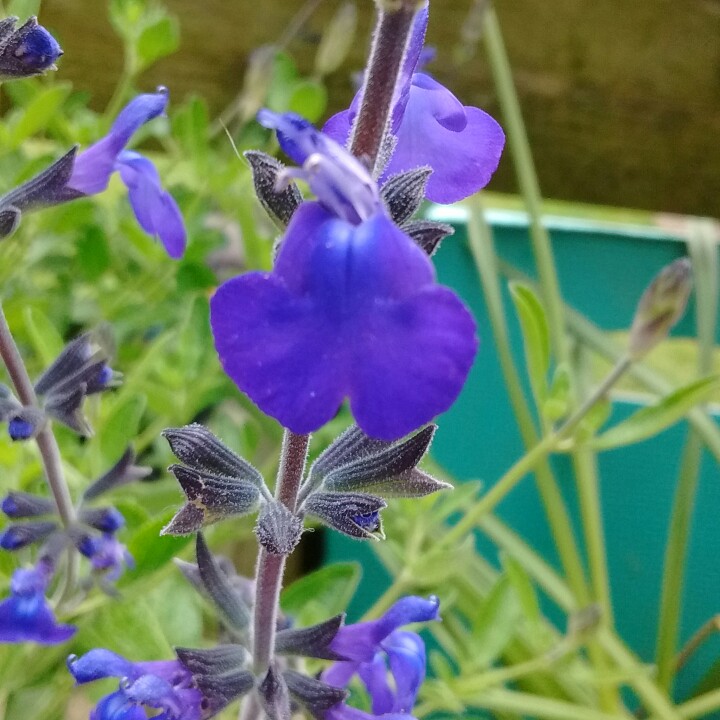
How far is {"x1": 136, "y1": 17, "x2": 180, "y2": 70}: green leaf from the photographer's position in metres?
0.85

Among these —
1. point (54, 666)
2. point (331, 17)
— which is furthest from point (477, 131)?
point (331, 17)

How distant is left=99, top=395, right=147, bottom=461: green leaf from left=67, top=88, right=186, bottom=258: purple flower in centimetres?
19

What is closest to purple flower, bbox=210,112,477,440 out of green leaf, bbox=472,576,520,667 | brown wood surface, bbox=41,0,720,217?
green leaf, bbox=472,576,520,667

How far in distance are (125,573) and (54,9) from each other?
2.93ft

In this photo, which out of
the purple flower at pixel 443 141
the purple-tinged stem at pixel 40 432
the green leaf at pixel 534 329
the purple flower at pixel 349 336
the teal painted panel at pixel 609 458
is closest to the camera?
the purple flower at pixel 349 336

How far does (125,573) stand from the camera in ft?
2.01

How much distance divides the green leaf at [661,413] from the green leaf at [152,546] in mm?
374

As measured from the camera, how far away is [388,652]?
20.8 inches

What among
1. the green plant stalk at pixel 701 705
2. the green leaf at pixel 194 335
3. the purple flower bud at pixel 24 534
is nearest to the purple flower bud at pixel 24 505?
the purple flower bud at pixel 24 534

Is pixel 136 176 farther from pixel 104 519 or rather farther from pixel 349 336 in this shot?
pixel 349 336

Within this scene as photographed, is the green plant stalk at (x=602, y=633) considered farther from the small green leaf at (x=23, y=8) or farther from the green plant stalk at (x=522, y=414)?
the small green leaf at (x=23, y=8)

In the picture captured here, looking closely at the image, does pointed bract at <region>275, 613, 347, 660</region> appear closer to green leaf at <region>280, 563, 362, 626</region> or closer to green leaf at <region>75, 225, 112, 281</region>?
green leaf at <region>280, 563, 362, 626</region>

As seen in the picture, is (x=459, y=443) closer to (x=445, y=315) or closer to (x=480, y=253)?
(x=480, y=253)

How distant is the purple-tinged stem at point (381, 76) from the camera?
30 cm
